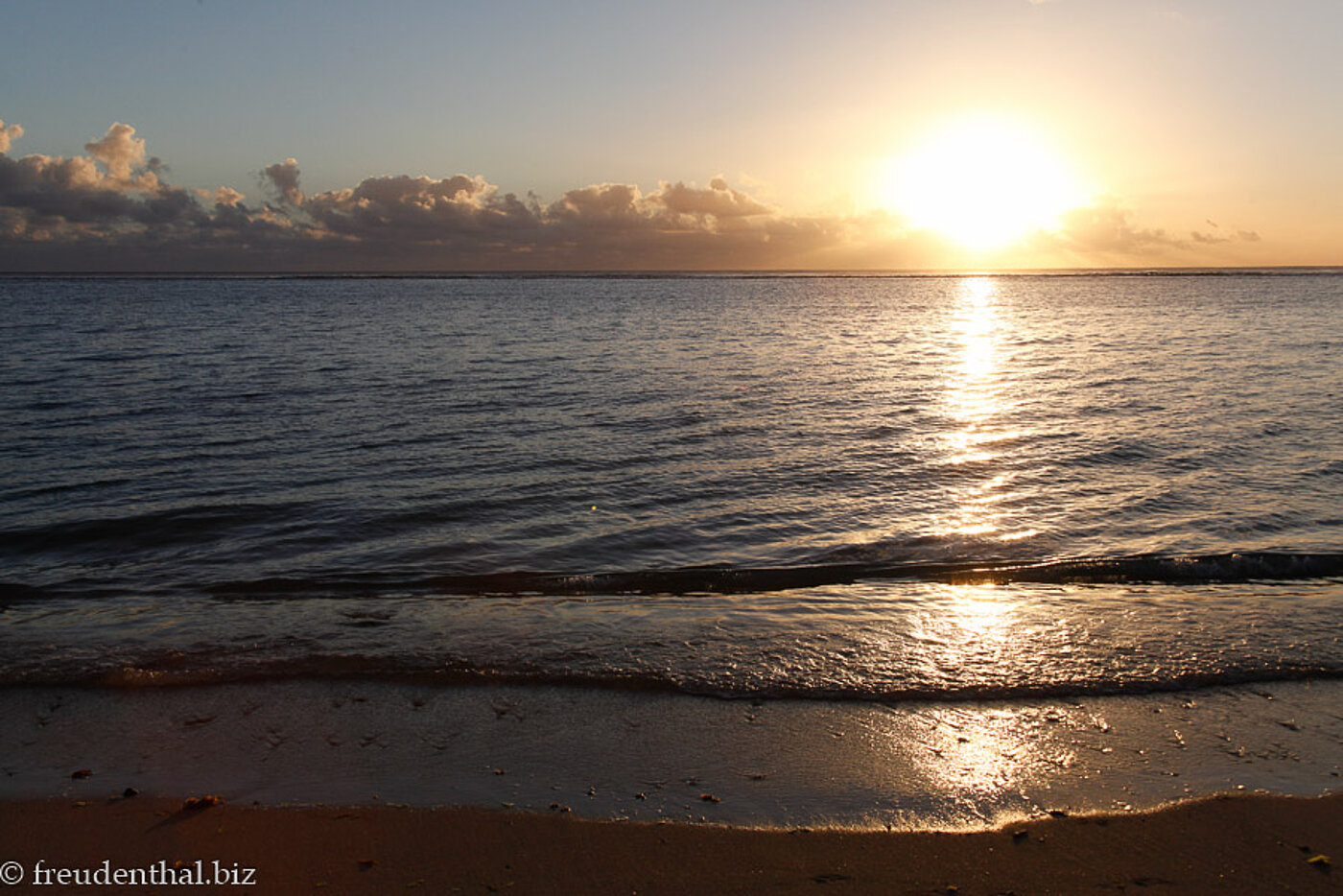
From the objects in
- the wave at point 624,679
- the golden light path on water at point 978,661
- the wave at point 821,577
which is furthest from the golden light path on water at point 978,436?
the wave at point 624,679

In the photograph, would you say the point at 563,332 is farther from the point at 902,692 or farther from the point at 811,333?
the point at 902,692

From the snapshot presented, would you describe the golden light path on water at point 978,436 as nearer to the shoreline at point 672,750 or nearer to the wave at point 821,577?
the wave at point 821,577

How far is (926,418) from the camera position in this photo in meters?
23.2

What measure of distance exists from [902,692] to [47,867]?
6.39 m

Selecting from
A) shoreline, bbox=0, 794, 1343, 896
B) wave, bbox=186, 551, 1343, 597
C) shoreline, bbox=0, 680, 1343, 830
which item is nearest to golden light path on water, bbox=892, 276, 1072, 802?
shoreline, bbox=0, 680, 1343, 830

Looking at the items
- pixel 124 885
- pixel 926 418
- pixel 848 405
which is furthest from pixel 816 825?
pixel 848 405

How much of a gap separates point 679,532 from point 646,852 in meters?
8.16

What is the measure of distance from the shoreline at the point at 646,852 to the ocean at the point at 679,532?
85.2 inches

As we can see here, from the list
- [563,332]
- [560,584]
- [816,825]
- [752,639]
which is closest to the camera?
[816,825]

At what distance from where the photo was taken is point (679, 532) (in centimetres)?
1316

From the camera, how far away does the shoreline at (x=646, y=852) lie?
4.81 metres

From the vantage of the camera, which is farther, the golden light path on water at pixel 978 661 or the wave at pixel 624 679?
the wave at pixel 624 679

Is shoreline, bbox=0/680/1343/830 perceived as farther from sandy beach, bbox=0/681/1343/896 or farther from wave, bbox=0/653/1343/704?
wave, bbox=0/653/1343/704

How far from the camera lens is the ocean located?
27.0 ft
